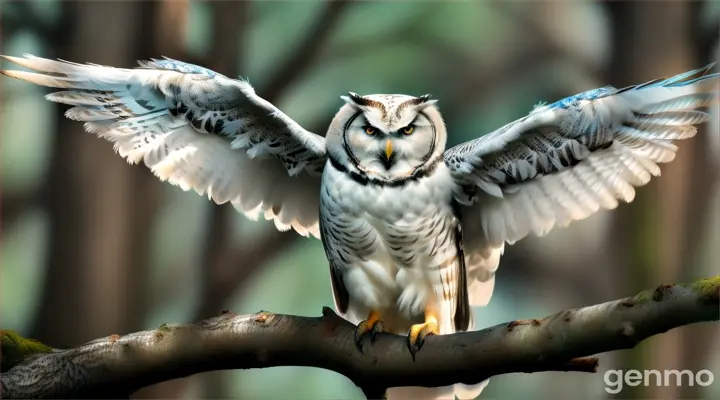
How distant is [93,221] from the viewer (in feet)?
6.06

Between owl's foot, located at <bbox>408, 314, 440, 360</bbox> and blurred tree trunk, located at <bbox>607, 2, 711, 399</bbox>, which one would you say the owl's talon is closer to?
owl's foot, located at <bbox>408, 314, 440, 360</bbox>

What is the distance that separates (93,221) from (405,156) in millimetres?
899

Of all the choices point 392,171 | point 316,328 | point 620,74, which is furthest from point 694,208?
point 316,328

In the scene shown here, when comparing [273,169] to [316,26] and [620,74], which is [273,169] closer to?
[316,26]

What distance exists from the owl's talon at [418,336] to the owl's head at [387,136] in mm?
240

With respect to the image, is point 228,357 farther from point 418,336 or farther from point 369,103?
point 369,103

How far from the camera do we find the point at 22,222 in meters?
1.91

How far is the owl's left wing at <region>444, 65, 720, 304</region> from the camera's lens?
3.98 ft

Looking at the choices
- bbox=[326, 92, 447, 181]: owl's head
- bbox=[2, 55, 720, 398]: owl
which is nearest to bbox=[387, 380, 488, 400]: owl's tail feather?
bbox=[2, 55, 720, 398]: owl

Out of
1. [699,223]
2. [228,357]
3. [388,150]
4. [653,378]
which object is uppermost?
[699,223]

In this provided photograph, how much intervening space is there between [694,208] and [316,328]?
1.13 metres

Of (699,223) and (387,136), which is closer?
(387,136)

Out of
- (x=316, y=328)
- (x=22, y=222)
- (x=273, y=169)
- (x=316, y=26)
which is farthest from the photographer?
(x=316, y=26)

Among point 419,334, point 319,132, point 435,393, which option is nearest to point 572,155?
point 419,334
